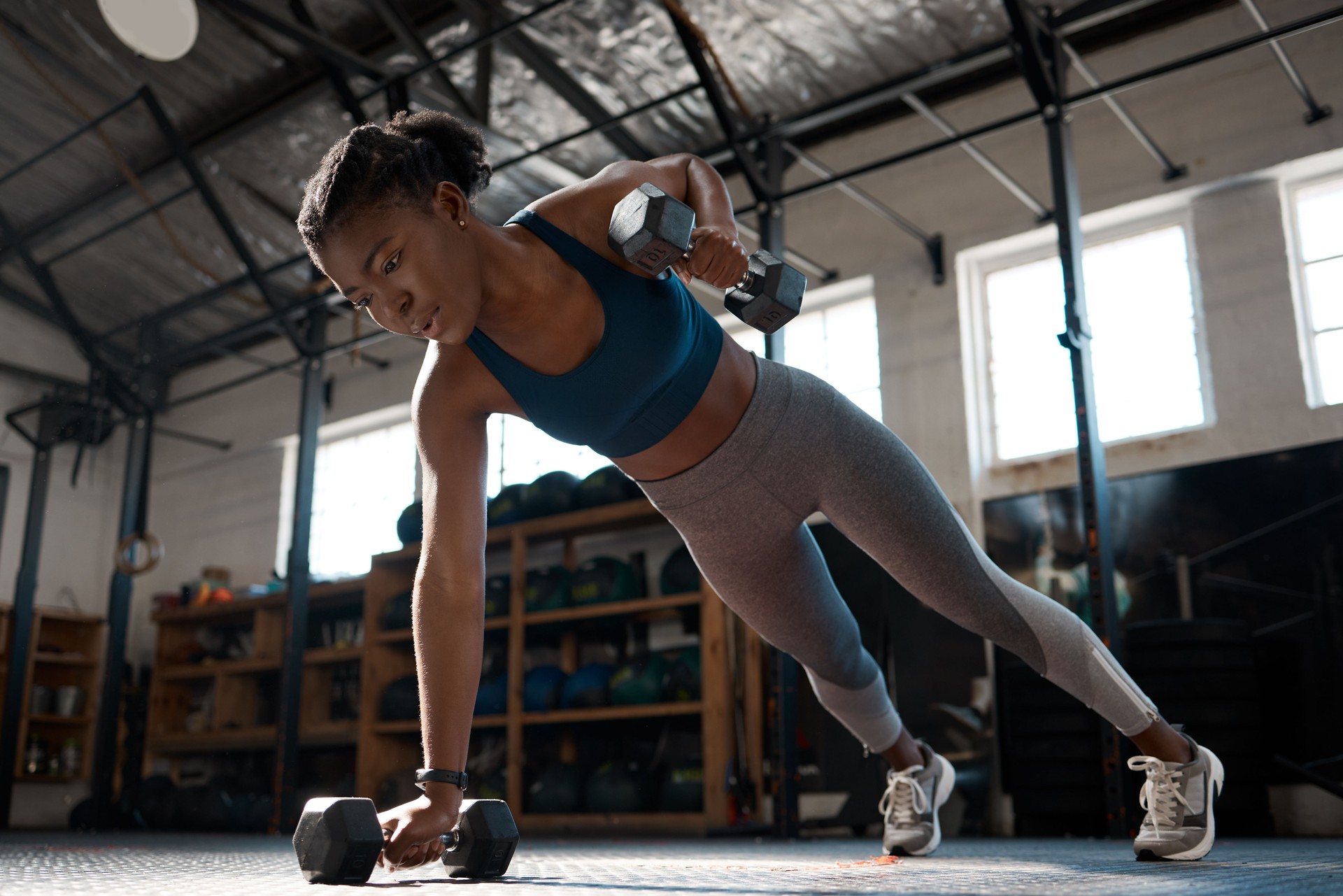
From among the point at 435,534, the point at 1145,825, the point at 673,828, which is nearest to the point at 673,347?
the point at 435,534

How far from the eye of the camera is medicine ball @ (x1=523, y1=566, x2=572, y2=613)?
5.56 m

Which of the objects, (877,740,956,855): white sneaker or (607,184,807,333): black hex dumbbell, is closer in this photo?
(607,184,807,333): black hex dumbbell

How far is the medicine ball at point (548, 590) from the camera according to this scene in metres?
5.56

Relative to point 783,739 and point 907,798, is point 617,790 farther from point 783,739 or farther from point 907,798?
point 907,798

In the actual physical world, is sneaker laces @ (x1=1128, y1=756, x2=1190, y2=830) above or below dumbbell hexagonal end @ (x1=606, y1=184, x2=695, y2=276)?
below

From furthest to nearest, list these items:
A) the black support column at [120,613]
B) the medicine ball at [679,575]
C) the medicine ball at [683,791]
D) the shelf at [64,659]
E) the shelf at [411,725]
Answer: the shelf at [64,659], the black support column at [120,613], the shelf at [411,725], the medicine ball at [679,575], the medicine ball at [683,791]

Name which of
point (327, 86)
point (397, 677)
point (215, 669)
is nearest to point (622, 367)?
point (327, 86)

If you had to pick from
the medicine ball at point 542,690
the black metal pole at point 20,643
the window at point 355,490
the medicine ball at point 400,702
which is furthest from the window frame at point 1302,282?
the black metal pole at point 20,643

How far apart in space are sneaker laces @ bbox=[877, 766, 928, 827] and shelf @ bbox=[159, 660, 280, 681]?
5354mm

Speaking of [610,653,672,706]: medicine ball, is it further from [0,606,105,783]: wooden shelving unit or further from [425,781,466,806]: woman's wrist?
[0,606,105,783]: wooden shelving unit

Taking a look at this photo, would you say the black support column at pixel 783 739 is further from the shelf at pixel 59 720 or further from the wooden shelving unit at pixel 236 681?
the shelf at pixel 59 720

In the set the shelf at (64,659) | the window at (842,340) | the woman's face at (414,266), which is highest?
the window at (842,340)

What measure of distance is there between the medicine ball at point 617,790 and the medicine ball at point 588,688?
31cm

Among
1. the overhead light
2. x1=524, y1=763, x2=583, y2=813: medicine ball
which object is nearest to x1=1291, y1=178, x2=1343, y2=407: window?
x1=524, y1=763, x2=583, y2=813: medicine ball
